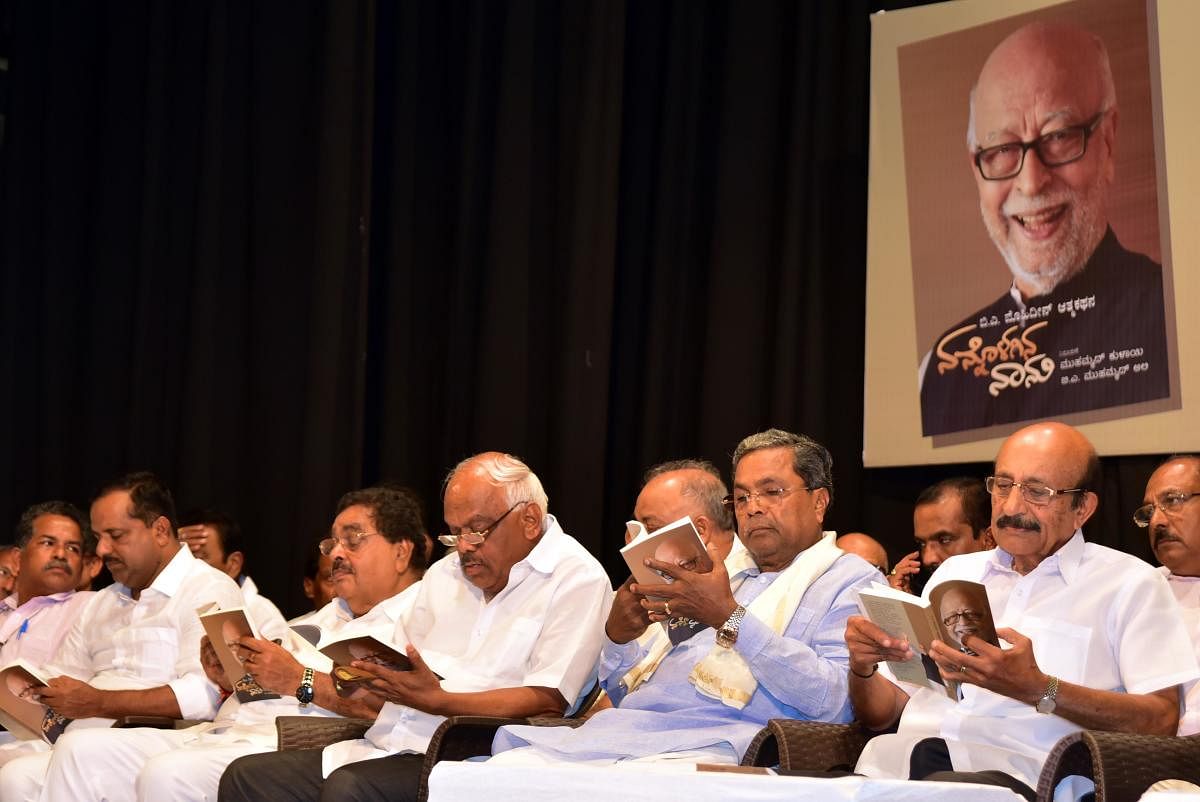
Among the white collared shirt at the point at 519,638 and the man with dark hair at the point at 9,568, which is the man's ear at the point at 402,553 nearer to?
the white collared shirt at the point at 519,638

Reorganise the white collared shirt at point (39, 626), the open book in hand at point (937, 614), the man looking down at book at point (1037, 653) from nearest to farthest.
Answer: the open book in hand at point (937, 614)
the man looking down at book at point (1037, 653)
the white collared shirt at point (39, 626)

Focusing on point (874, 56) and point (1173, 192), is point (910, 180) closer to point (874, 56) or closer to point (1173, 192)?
point (874, 56)

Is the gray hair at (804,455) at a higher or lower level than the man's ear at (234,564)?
higher

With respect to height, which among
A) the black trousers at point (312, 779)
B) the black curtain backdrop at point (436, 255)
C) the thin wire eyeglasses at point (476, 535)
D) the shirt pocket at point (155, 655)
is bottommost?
the black trousers at point (312, 779)

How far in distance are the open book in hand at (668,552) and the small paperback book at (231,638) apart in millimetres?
1371

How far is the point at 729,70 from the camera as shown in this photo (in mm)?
5922

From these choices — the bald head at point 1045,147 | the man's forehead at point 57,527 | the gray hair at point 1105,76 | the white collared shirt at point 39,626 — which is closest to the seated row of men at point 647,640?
the white collared shirt at point 39,626

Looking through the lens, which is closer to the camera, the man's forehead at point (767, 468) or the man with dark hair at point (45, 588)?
the man's forehead at point (767, 468)

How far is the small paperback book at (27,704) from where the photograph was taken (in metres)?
4.73

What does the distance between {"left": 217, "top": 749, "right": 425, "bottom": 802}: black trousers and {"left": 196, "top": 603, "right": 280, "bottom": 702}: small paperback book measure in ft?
1.02

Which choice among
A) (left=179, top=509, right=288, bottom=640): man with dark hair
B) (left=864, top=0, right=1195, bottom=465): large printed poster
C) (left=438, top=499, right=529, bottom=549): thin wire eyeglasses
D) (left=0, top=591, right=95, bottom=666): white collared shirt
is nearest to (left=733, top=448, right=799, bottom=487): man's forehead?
(left=438, top=499, right=529, bottom=549): thin wire eyeglasses

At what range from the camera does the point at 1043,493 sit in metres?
3.40

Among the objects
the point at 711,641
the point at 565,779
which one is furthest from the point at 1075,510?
the point at 565,779

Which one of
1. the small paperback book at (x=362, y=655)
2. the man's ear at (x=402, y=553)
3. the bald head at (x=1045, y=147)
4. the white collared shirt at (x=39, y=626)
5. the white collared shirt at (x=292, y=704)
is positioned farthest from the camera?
the white collared shirt at (x=39, y=626)
